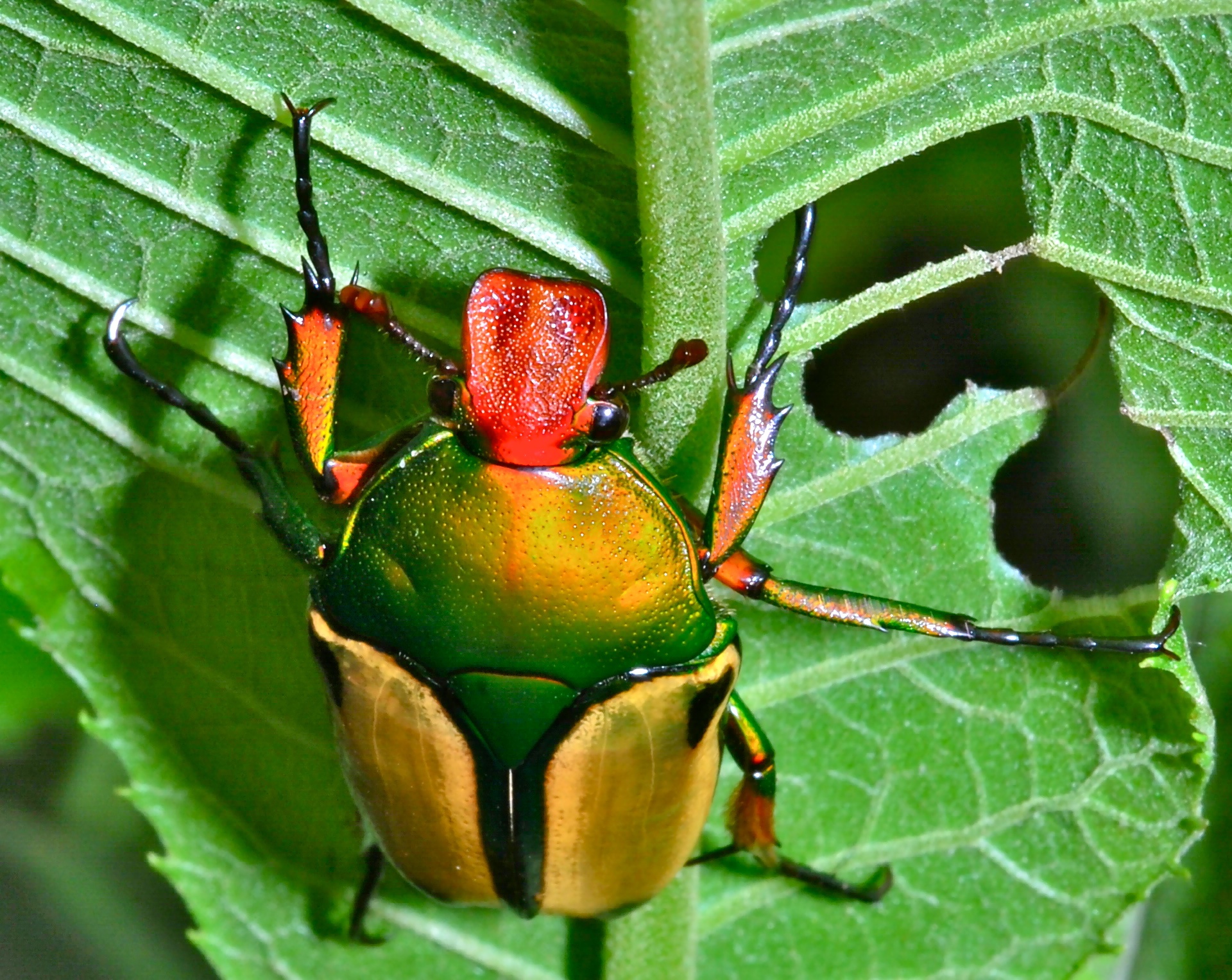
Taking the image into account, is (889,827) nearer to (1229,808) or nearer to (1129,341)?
(1229,808)

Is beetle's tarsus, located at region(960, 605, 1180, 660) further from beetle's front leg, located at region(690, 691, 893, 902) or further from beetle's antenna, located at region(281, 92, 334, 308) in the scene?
beetle's antenna, located at region(281, 92, 334, 308)

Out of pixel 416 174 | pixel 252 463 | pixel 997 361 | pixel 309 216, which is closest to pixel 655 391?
pixel 416 174

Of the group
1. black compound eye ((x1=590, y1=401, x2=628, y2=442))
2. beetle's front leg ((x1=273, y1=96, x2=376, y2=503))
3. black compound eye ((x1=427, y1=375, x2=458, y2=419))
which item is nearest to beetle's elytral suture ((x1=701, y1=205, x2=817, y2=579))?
black compound eye ((x1=590, y1=401, x2=628, y2=442))

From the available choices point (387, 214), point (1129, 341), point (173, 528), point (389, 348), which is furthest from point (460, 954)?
point (1129, 341)

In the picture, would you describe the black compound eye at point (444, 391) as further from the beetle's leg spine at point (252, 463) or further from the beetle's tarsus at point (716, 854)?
the beetle's tarsus at point (716, 854)

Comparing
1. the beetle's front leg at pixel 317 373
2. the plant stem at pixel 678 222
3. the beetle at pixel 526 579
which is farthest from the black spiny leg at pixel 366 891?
the plant stem at pixel 678 222

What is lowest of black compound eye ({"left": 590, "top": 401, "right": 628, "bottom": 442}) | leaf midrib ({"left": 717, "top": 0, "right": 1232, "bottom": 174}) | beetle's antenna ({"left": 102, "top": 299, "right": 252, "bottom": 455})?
beetle's antenna ({"left": 102, "top": 299, "right": 252, "bottom": 455})

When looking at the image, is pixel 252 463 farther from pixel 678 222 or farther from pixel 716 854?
pixel 716 854
